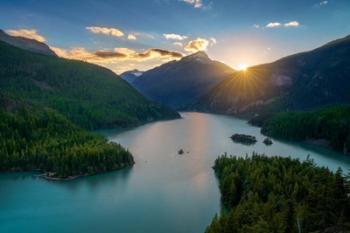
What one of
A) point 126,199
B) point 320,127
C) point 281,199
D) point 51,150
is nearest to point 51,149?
point 51,150

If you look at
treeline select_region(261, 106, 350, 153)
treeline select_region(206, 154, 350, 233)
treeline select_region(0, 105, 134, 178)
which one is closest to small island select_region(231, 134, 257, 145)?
treeline select_region(261, 106, 350, 153)

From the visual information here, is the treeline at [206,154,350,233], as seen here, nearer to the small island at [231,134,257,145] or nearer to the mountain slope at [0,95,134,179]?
the mountain slope at [0,95,134,179]

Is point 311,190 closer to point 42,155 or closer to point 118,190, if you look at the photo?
point 118,190

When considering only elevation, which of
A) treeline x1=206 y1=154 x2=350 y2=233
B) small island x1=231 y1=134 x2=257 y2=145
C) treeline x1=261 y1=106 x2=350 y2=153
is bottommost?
small island x1=231 y1=134 x2=257 y2=145

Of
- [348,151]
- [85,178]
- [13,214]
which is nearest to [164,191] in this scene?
[85,178]

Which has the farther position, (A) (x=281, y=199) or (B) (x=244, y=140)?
(B) (x=244, y=140)

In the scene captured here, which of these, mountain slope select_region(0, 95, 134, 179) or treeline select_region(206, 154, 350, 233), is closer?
treeline select_region(206, 154, 350, 233)

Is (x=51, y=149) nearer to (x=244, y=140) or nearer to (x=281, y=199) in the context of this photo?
(x=281, y=199)
